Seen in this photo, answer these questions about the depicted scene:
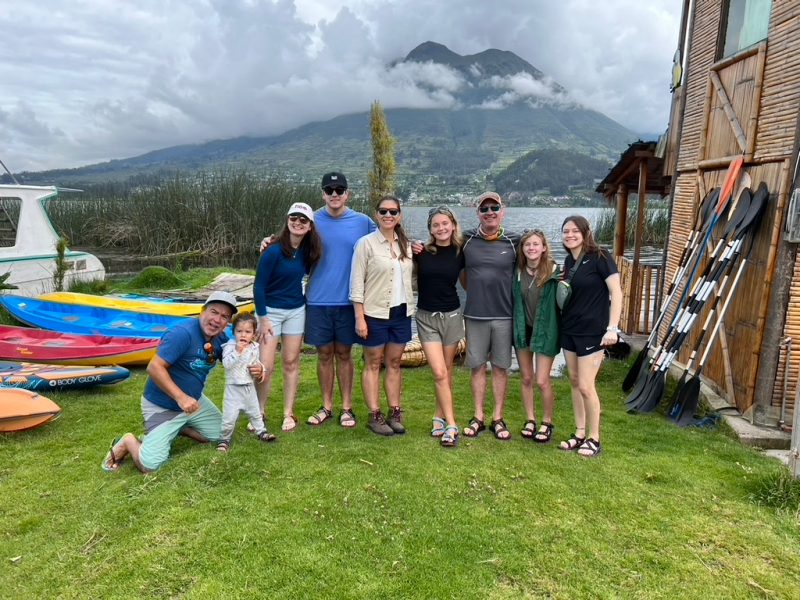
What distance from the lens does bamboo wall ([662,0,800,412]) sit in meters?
5.16

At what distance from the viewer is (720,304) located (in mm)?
Answer: 5977

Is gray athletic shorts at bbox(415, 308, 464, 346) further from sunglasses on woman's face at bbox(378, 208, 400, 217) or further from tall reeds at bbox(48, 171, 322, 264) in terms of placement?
tall reeds at bbox(48, 171, 322, 264)

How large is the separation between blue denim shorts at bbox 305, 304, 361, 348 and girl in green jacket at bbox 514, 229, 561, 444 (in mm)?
1434

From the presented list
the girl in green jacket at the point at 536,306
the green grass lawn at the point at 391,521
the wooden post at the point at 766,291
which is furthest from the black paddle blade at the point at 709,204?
the girl in green jacket at the point at 536,306

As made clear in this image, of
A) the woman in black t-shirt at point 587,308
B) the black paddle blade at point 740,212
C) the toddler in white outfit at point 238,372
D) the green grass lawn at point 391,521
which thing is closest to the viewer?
the green grass lawn at point 391,521

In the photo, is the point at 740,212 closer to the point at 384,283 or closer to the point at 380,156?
the point at 384,283

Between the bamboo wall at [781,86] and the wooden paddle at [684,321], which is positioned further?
the wooden paddle at [684,321]

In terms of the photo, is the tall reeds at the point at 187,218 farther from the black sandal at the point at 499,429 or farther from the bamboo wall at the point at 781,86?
the bamboo wall at the point at 781,86

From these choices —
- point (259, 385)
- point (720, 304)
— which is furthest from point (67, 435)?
point (720, 304)

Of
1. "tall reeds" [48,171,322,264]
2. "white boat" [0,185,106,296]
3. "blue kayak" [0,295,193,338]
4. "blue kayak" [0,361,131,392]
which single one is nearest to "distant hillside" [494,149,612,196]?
"tall reeds" [48,171,322,264]

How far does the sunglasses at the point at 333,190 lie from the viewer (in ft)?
14.9

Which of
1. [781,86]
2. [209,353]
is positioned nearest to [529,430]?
[209,353]

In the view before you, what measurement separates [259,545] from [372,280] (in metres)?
2.15

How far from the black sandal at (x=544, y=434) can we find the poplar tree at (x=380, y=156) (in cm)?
1103
